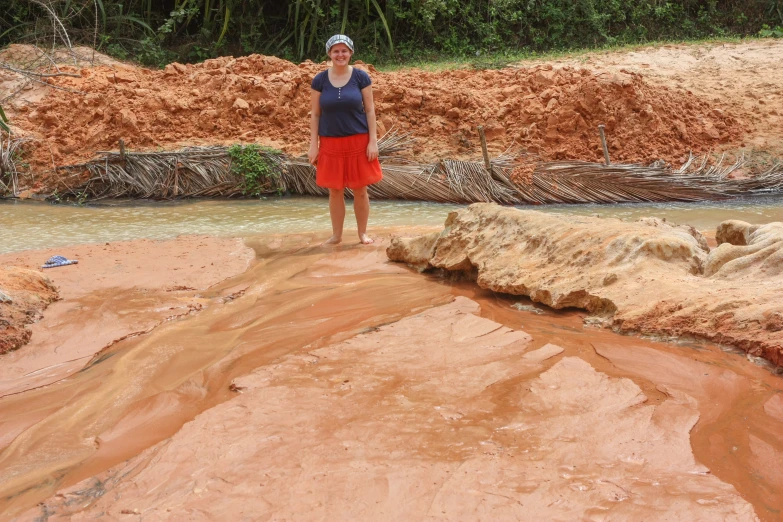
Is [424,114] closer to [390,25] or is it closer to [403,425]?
[390,25]

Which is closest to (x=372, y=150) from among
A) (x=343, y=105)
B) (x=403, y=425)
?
(x=343, y=105)

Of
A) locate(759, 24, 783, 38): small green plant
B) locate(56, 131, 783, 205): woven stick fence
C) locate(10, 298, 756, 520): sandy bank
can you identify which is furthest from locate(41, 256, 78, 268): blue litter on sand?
locate(759, 24, 783, 38): small green plant

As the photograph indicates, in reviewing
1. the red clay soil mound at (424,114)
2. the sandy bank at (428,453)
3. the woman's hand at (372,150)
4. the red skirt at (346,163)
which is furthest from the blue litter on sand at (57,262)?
the red clay soil mound at (424,114)

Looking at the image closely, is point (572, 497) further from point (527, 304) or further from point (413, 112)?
point (413, 112)

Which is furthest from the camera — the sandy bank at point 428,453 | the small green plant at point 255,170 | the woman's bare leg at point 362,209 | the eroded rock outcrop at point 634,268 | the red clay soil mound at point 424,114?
the red clay soil mound at point 424,114

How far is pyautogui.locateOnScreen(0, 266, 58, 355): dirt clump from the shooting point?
3182mm

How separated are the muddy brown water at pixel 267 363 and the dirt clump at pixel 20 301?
0.39 metres

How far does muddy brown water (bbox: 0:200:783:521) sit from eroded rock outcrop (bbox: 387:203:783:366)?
90mm

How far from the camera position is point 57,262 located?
15.6 ft

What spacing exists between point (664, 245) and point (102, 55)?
442 inches

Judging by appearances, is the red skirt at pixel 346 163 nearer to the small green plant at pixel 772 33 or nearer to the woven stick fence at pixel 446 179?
the woven stick fence at pixel 446 179

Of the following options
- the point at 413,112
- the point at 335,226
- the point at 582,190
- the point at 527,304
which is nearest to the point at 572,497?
the point at 527,304

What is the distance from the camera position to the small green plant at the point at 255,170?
8.71 meters

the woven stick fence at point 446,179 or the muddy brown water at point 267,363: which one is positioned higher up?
the woven stick fence at point 446,179
